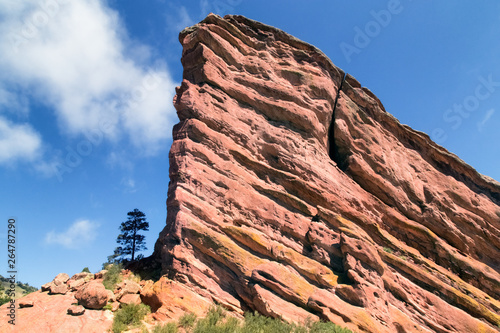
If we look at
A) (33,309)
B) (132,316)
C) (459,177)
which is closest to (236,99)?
(132,316)

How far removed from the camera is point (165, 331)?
37.0 ft

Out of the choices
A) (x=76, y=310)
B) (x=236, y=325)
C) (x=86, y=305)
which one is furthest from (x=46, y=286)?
(x=236, y=325)

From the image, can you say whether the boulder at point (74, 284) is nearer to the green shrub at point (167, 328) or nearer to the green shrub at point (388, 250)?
the green shrub at point (167, 328)

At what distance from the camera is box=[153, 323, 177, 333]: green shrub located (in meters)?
11.2

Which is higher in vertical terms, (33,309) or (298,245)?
(298,245)

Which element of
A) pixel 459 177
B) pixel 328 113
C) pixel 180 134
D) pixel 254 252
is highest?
pixel 328 113

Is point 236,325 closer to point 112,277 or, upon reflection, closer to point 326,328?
point 326,328

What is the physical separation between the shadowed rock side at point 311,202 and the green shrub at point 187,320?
5.39 feet

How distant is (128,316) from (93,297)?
1.79 m

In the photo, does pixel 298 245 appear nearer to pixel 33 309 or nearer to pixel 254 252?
pixel 254 252

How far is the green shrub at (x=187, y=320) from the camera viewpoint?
11.9 metres

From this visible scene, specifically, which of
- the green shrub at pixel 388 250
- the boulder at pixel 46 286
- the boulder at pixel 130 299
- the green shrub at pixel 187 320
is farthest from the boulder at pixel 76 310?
the green shrub at pixel 388 250

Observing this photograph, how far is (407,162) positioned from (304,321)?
69.3 feet

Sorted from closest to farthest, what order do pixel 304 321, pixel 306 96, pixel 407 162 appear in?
pixel 304 321
pixel 306 96
pixel 407 162
